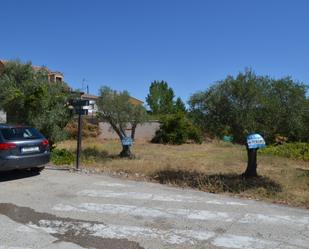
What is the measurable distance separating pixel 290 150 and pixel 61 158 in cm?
1097

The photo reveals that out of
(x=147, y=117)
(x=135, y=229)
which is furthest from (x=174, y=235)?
(x=147, y=117)

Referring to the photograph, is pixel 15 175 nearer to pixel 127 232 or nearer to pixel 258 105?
pixel 127 232

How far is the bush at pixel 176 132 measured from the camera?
26.7m

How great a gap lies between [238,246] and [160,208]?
2313mm

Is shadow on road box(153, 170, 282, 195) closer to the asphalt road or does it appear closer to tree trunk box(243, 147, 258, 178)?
tree trunk box(243, 147, 258, 178)

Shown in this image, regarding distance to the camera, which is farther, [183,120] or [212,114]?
[183,120]

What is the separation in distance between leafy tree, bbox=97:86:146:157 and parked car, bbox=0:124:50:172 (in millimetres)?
5552

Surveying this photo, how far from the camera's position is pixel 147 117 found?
17297mm

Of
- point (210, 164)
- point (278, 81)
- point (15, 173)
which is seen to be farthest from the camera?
point (210, 164)

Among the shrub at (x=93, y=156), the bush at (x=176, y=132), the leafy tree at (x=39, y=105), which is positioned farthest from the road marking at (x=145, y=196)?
the bush at (x=176, y=132)

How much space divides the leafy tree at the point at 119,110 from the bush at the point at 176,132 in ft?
33.0

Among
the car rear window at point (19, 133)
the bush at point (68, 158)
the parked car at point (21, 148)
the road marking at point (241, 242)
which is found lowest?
the road marking at point (241, 242)

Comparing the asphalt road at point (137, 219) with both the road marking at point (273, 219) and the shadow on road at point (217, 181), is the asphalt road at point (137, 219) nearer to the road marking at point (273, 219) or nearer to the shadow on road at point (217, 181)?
the road marking at point (273, 219)

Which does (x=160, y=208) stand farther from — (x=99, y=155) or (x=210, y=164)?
(x=99, y=155)
